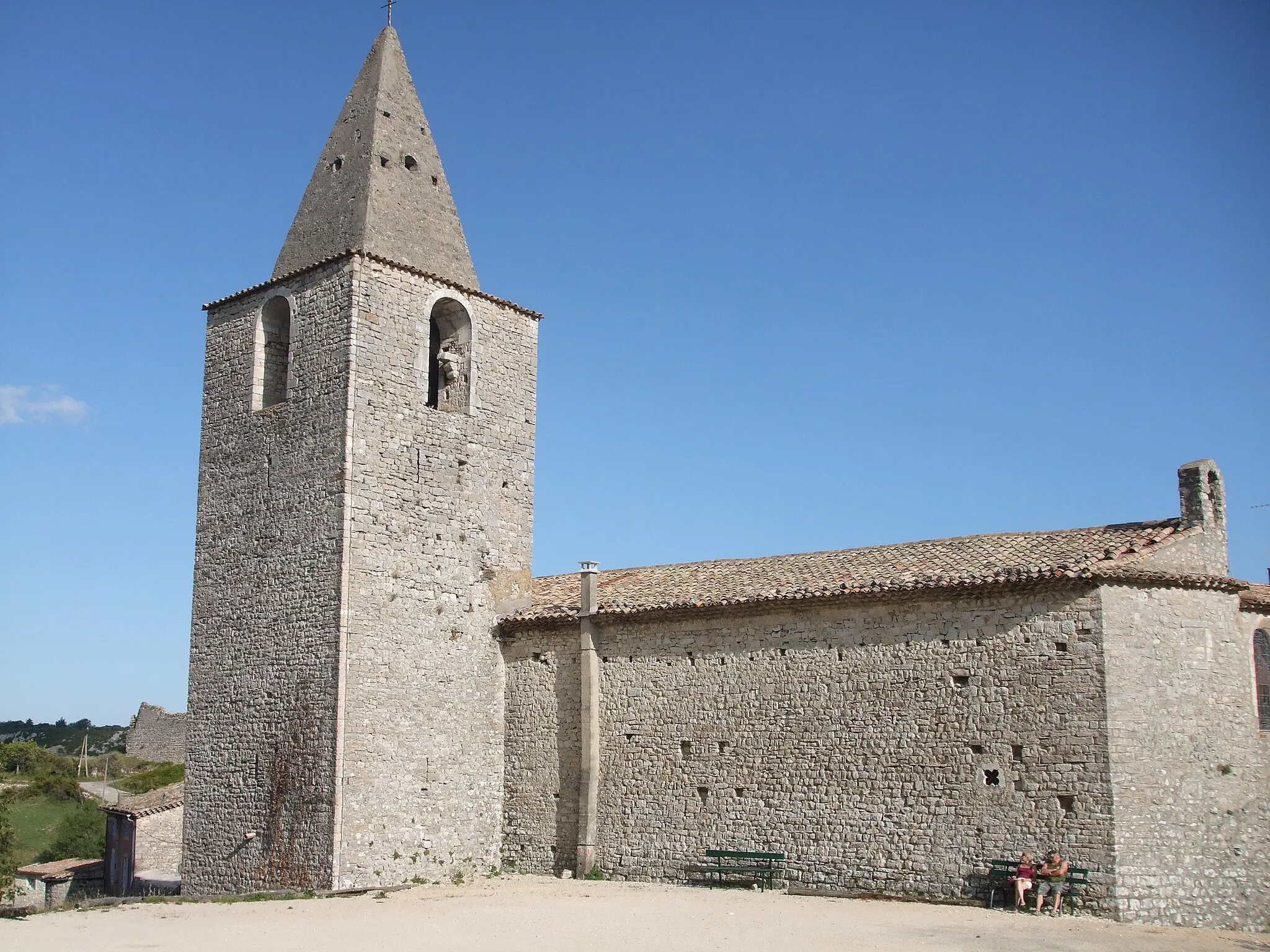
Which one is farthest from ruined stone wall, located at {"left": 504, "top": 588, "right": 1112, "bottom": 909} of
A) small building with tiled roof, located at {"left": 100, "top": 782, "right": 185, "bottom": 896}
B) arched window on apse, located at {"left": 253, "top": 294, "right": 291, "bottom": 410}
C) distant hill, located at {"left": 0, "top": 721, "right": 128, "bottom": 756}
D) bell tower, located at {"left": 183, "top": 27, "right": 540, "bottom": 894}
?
distant hill, located at {"left": 0, "top": 721, "right": 128, "bottom": 756}

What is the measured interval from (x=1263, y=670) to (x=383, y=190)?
51.2ft

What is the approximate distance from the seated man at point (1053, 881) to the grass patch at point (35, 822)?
24.1 meters

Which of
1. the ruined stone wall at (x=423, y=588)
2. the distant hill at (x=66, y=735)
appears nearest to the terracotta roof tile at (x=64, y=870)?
the ruined stone wall at (x=423, y=588)

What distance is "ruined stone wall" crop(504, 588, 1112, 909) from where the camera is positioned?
15383 millimetres

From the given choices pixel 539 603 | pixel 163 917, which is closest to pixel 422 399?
pixel 539 603

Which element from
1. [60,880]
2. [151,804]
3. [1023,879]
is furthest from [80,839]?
[1023,879]

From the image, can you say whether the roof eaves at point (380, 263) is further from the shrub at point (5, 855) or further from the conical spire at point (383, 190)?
the shrub at point (5, 855)

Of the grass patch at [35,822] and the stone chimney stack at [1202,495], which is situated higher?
the stone chimney stack at [1202,495]

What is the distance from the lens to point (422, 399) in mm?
20250

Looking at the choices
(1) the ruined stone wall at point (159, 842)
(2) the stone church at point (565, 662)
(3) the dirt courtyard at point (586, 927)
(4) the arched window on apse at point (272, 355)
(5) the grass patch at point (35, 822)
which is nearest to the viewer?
(3) the dirt courtyard at point (586, 927)

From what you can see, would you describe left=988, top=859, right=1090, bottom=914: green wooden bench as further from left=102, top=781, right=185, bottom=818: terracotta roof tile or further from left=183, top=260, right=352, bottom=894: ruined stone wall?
left=102, top=781, right=185, bottom=818: terracotta roof tile

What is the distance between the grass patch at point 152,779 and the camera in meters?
40.8

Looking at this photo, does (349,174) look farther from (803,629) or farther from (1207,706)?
(1207,706)

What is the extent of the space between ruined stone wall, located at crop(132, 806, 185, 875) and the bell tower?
590 centimetres
